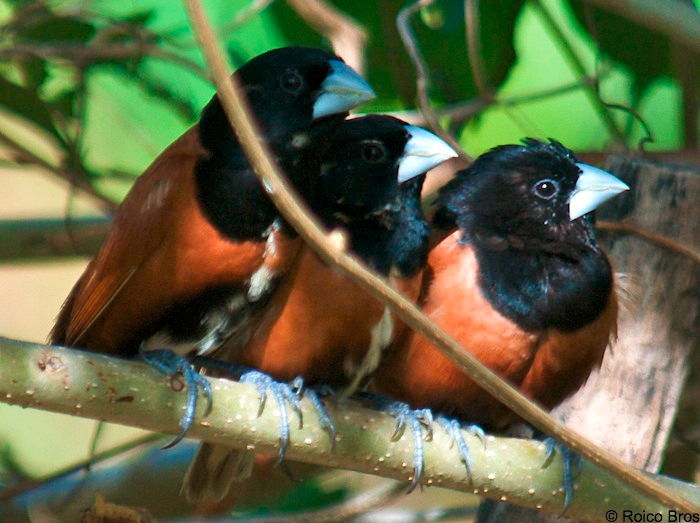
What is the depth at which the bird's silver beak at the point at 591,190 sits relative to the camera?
321 centimetres

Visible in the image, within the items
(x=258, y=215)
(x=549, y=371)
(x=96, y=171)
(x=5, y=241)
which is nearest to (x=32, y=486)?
(x=5, y=241)

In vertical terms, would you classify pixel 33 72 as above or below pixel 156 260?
above

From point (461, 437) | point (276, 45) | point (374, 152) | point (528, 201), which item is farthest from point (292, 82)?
point (276, 45)

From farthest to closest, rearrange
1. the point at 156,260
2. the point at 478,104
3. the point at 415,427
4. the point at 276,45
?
the point at 276,45 < the point at 478,104 < the point at 156,260 < the point at 415,427

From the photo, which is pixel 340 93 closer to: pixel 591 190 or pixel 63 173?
pixel 591 190

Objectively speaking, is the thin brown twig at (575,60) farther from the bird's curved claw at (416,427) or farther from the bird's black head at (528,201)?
the bird's curved claw at (416,427)

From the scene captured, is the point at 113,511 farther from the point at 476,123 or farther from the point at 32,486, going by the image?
the point at 476,123

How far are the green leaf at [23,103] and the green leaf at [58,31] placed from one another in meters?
0.28

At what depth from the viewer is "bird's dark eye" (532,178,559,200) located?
10.8 feet

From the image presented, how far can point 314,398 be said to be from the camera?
2.77 m

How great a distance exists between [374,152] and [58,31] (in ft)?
5.55

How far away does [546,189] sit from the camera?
3.31 metres

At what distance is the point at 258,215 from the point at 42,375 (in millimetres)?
802
